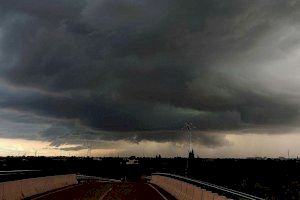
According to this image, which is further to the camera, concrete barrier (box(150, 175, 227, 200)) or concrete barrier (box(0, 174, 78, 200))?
concrete barrier (box(0, 174, 78, 200))

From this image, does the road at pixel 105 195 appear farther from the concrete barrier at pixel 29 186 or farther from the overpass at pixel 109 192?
the concrete barrier at pixel 29 186

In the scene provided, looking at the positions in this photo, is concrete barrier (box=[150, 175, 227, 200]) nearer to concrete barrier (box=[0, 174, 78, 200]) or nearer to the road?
the road

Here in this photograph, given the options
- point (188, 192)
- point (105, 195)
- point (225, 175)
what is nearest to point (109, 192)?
point (105, 195)

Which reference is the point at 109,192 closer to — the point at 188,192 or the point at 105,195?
the point at 105,195

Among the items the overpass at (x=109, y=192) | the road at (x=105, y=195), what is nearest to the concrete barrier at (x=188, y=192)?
the overpass at (x=109, y=192)

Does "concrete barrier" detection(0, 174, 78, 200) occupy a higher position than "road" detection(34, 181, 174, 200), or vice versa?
"concrete barrier" detection(0, 174, 78, 200)

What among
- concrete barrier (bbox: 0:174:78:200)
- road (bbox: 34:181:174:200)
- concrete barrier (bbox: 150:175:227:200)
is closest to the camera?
concrete barrier (bbox: 150:175:227:200)

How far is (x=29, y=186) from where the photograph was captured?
107 ft

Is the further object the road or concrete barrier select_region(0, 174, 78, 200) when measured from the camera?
the road

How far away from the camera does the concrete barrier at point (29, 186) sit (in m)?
26.9

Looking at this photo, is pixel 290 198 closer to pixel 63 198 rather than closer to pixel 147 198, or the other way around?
pixel 147 198

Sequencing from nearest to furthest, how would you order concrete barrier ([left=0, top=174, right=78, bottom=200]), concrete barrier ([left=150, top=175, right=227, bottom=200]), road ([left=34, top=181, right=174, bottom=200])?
concrete barrier ([left=150, top=175, right=227, bottom=200]) → concrete barrier ([left=0, top=174, right=78, bottom=200]) → road ([left=34, top=181, right=174, bottom=200])

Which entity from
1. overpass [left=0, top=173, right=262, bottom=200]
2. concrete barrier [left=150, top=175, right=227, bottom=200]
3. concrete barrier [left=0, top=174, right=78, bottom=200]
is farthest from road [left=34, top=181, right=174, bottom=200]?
concrete barrier [left=0, top=174, right=78, bottom=200]

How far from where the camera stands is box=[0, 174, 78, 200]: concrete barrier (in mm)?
26891
